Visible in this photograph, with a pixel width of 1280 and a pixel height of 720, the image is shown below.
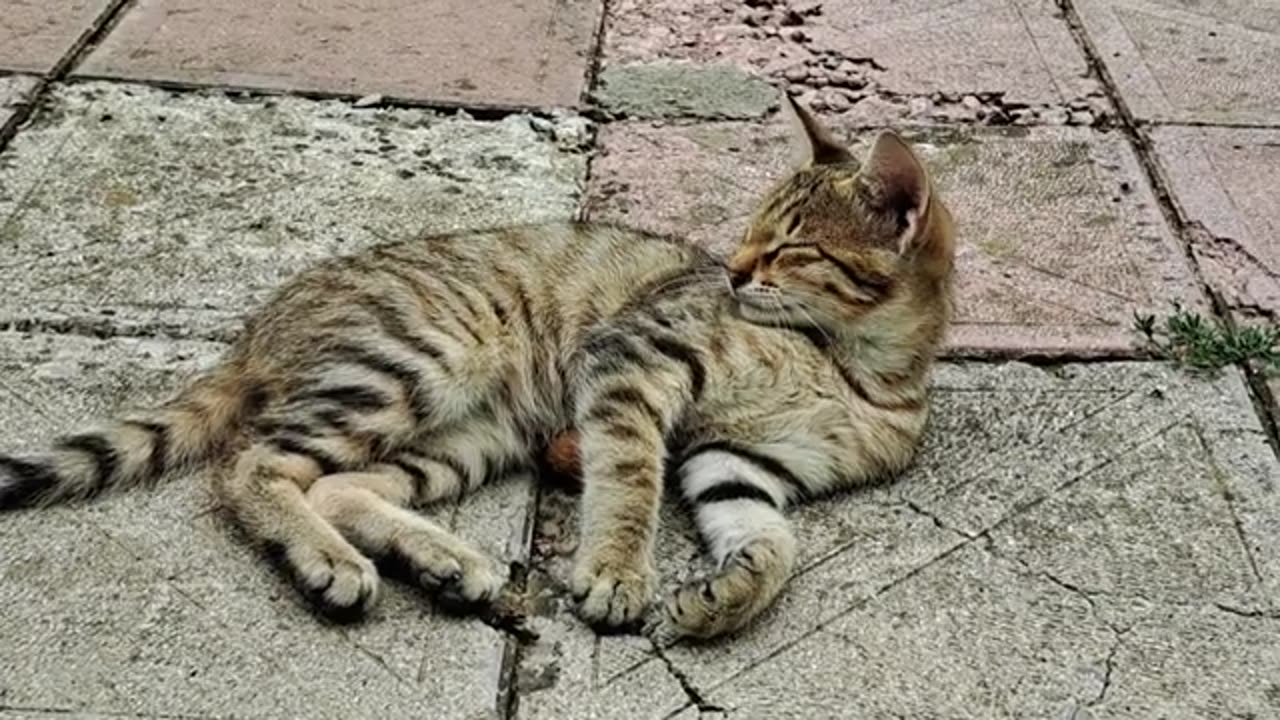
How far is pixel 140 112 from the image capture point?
514cm

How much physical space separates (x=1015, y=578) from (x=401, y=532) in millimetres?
1234

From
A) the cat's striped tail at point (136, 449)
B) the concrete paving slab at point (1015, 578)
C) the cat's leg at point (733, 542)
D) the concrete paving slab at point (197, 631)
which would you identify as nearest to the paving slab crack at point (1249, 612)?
the concrete paving slab at point (1015, 578)

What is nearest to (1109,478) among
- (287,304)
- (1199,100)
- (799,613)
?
(799,613)

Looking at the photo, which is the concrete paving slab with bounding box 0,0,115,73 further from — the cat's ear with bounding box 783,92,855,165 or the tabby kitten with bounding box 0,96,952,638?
the cat's ear with bounding box 783,92,855,165

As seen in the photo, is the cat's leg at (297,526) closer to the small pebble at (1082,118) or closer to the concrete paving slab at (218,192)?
the concrete paving slab at (218,192)

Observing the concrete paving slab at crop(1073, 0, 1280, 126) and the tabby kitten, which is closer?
the tabby kitten

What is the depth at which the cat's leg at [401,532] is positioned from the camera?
317 cm

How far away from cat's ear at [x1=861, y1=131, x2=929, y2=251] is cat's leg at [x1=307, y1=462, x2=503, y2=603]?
3.77 feet

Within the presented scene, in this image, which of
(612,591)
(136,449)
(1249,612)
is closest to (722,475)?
(612,591)

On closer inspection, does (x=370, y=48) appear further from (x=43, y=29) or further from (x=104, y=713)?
(x=104, y=713)

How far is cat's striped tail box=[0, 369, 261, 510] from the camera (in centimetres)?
335

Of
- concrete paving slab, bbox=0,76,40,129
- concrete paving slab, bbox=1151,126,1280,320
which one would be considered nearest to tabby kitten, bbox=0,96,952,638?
concrete paving slab, bbox=1151,126,1280,320

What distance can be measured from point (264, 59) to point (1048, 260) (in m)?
2.68

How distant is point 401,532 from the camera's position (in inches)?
128
